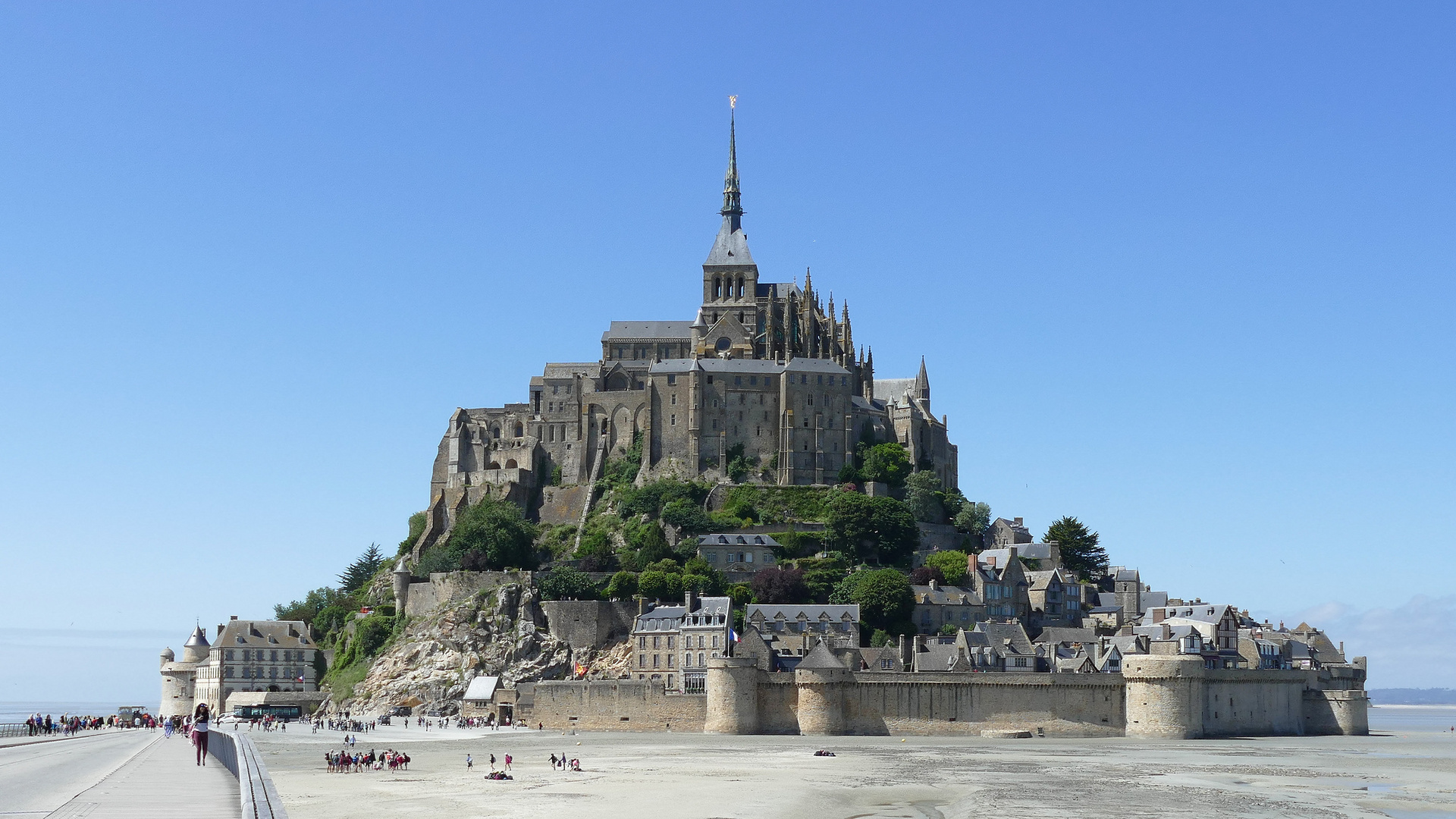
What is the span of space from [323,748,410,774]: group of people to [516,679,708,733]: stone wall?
22131 mm

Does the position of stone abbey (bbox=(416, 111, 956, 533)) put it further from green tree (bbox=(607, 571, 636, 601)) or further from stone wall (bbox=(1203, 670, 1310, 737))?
stone wall (bbox=(1203, 670, 1310, 737))

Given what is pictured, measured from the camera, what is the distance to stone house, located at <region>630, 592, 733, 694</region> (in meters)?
75.6

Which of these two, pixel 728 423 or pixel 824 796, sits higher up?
pixel 728 423

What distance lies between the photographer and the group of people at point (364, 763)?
4912 centimetres

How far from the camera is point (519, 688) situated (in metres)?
78.1

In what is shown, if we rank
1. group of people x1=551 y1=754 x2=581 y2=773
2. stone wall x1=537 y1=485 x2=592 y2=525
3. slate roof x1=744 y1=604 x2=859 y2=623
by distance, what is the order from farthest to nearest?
stone wall x1=537 y1=485 x2=592 y2=525 < slate roof x1=744 y1=604 x2=859 y2=623 < group of people x1=551 y1=754 x2=581 y2=773

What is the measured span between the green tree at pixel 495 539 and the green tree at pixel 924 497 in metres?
23.1

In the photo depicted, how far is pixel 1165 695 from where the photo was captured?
68.8 m

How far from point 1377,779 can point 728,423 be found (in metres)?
54.2

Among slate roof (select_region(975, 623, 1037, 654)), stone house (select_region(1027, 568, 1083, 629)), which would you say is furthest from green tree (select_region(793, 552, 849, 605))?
stone house (select_region(1027, 568, 1083, 629))

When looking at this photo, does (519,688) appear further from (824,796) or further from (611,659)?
(824,796)

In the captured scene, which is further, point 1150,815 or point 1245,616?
point 1245,616

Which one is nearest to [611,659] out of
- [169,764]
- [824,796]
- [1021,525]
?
[1021,525]

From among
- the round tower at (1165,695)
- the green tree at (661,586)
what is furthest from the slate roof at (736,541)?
the round tower at (1165,695)
